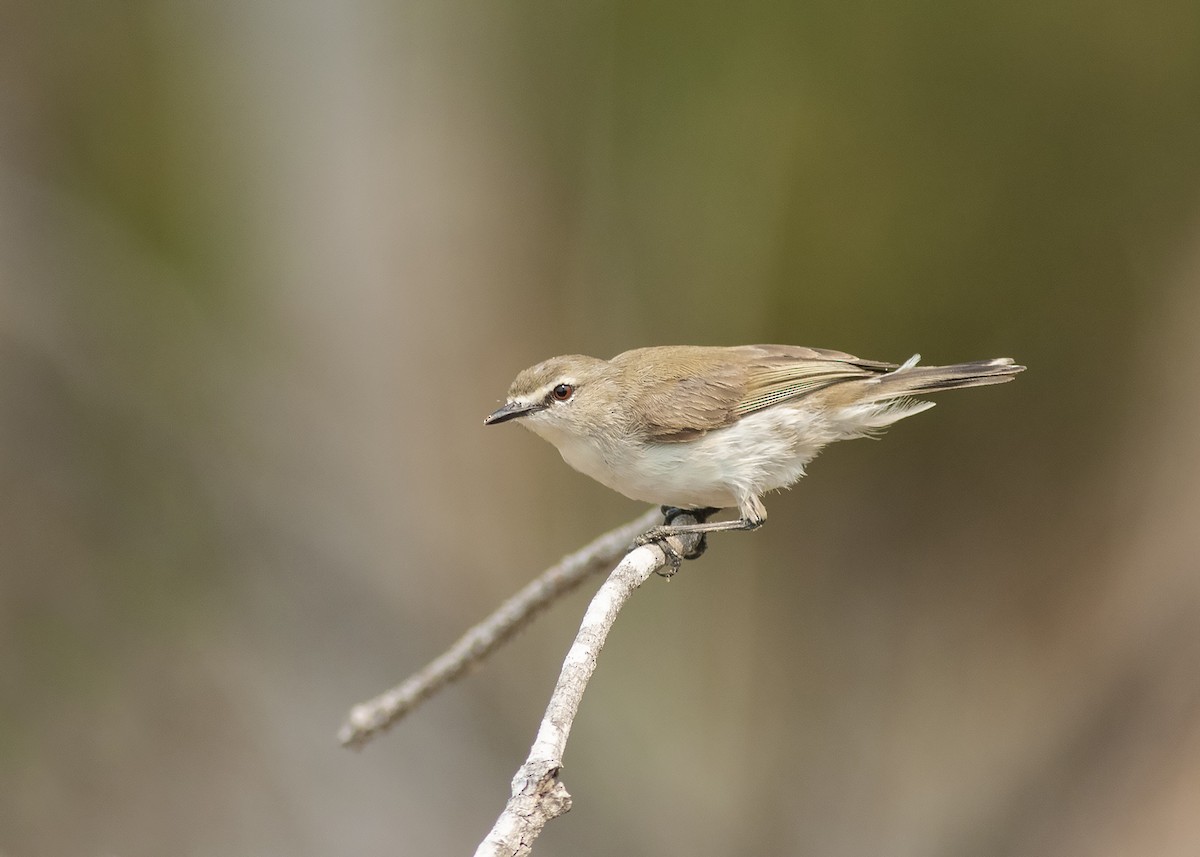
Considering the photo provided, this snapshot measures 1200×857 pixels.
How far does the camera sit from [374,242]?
6938 millimetres

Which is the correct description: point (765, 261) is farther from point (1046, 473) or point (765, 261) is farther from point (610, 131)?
point (1046, 473)

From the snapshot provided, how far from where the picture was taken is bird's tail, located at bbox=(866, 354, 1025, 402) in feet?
12.1

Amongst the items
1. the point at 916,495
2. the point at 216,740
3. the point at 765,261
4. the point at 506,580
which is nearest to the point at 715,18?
the point at 765,261

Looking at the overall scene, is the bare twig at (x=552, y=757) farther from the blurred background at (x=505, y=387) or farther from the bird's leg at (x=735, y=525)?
the blurred background at (x=505, y=387)

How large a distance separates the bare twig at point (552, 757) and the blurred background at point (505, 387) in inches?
173

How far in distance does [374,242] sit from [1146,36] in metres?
4.87

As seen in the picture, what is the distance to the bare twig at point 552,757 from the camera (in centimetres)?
180

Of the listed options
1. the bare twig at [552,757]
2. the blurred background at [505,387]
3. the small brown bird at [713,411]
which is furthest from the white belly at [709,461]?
the blurred background at [505,387]

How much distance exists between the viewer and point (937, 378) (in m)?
3.76

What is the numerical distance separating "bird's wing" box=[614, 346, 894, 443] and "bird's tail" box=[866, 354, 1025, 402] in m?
0.10

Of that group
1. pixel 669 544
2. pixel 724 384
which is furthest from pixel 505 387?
pixel 669 544

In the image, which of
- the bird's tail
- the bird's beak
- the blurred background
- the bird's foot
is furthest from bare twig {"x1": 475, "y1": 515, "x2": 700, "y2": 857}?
the blurred background

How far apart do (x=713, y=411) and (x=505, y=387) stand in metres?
3.49

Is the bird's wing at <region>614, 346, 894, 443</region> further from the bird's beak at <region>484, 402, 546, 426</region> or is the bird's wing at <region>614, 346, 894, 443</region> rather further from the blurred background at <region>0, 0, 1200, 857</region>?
the blurred background at <region>0, 0, 1200, 857</region>
